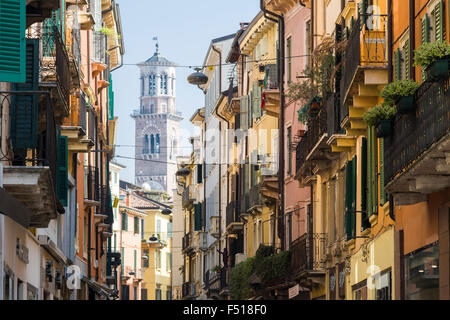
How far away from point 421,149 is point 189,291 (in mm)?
59114

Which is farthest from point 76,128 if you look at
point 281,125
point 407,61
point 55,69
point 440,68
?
point 440,68

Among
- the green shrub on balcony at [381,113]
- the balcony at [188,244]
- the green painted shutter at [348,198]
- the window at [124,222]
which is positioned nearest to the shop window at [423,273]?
the green shrub on balcony at [381,113]

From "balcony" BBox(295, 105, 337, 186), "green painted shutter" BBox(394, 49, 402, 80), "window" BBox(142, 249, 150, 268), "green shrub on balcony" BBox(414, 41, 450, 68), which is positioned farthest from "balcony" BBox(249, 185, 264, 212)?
"window" BBox(142, 249, 150, 268)

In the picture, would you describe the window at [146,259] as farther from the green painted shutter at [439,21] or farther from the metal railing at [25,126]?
the green painted shutter at [439,21]

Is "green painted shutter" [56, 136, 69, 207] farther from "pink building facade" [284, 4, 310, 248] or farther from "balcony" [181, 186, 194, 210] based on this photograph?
"balcony" [181, 186, 194, 210]

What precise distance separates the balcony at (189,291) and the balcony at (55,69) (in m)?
47.0

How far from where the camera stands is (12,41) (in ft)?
61.5

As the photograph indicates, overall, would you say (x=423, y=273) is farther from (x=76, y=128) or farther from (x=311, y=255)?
(x=76, y=128)

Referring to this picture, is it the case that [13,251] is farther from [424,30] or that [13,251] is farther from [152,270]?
[152,270]

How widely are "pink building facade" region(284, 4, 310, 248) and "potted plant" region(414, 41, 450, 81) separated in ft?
69.2

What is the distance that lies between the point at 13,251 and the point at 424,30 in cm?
776

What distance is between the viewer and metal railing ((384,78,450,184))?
52.2ft

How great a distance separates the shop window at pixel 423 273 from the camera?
63.9 ft
